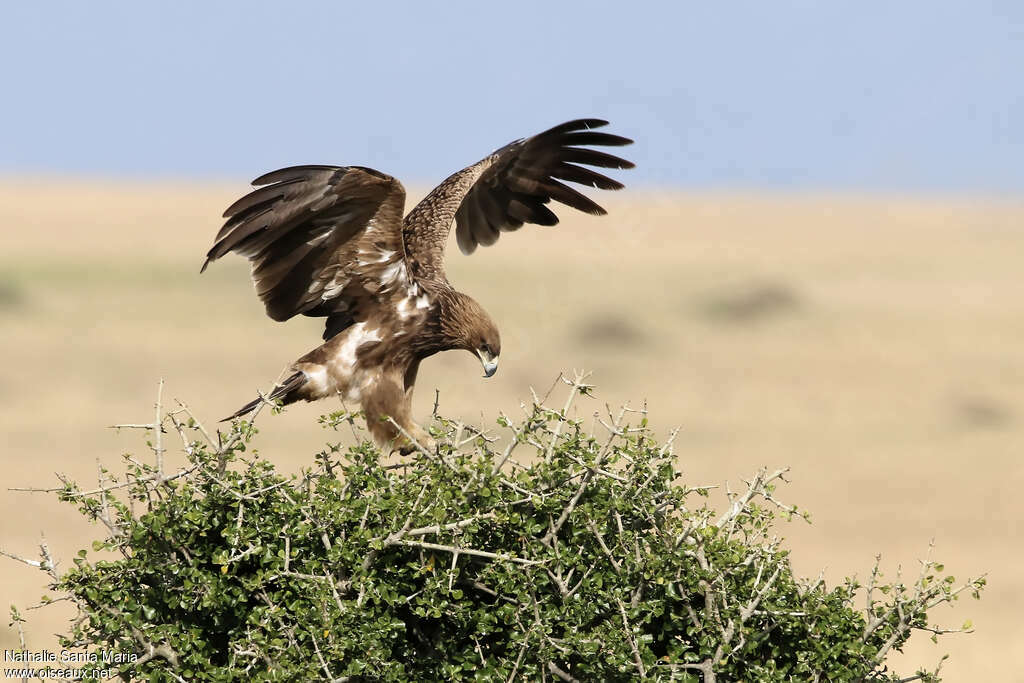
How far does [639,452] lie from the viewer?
4.15 m

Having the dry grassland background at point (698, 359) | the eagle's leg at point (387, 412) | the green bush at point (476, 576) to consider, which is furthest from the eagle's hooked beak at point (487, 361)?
the green bush at point (476, 576)

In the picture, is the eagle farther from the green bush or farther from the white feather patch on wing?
the green bush

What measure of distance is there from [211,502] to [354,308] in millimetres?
2470

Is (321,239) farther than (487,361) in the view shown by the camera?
No

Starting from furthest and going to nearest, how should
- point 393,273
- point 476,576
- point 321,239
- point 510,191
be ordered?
1. point 510,191
2. point 393,273
3. point 321,239
4. point 476,576

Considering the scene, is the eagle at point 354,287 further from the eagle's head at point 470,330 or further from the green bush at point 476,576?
the green bush at point 476,576

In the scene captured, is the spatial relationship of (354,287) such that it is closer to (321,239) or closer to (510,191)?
(321,239)

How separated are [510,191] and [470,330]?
1.41 metres

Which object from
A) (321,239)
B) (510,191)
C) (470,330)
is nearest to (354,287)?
(321,239)

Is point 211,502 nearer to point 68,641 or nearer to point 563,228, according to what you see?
point 68,641

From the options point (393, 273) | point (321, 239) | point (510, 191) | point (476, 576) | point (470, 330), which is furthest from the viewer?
point (510, 191)

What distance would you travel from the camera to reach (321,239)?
6.24 meters

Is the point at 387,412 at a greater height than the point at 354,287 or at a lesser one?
lesser

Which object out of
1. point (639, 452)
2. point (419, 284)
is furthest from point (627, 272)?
point (639, 452)
